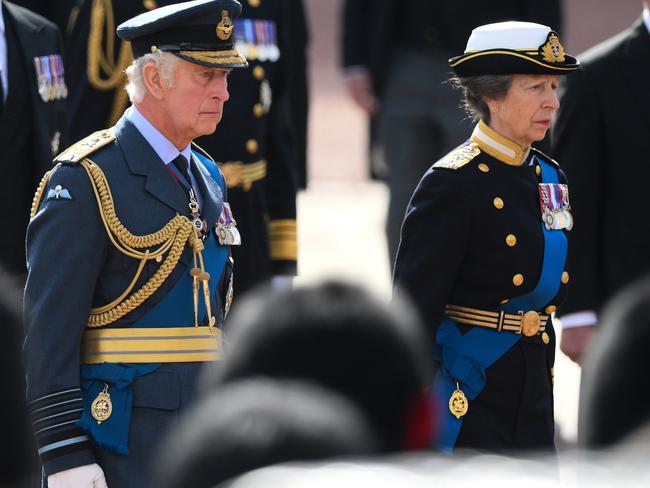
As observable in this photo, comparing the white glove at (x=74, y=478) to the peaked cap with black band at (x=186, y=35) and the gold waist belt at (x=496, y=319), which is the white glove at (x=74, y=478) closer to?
the peaked cap with black band at (x=186, y=35)

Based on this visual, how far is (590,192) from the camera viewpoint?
20.3 ft

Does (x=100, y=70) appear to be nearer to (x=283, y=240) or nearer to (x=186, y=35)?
(x=283, y=240)

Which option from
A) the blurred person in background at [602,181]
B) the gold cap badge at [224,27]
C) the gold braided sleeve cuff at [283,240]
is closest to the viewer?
the gold cap badge at [224,27]

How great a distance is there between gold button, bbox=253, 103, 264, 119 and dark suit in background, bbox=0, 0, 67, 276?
2.78 ft

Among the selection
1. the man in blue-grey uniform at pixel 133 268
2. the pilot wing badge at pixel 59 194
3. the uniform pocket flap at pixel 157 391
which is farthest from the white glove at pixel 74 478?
the pilot wing badge at pixel 59 194

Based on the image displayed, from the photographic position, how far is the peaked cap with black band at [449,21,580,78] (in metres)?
5.18

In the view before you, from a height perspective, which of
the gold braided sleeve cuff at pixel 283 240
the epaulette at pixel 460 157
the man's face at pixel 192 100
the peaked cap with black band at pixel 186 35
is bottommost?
the gold braided sleeve cuff at pixel 283 240

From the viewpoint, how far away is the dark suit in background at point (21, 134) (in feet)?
19.1

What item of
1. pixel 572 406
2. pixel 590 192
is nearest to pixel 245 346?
pixel 590 192

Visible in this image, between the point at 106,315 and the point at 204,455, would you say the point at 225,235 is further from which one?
the point at 204,455

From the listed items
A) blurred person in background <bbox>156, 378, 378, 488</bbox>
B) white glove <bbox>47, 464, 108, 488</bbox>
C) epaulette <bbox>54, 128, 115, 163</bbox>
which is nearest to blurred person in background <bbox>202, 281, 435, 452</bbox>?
blurred person in background <bbox>156, 378, 378, 488</bbox>

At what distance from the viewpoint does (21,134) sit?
585cm

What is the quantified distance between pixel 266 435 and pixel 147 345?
2081 millimetres

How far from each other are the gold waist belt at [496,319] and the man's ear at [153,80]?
1093 mm
